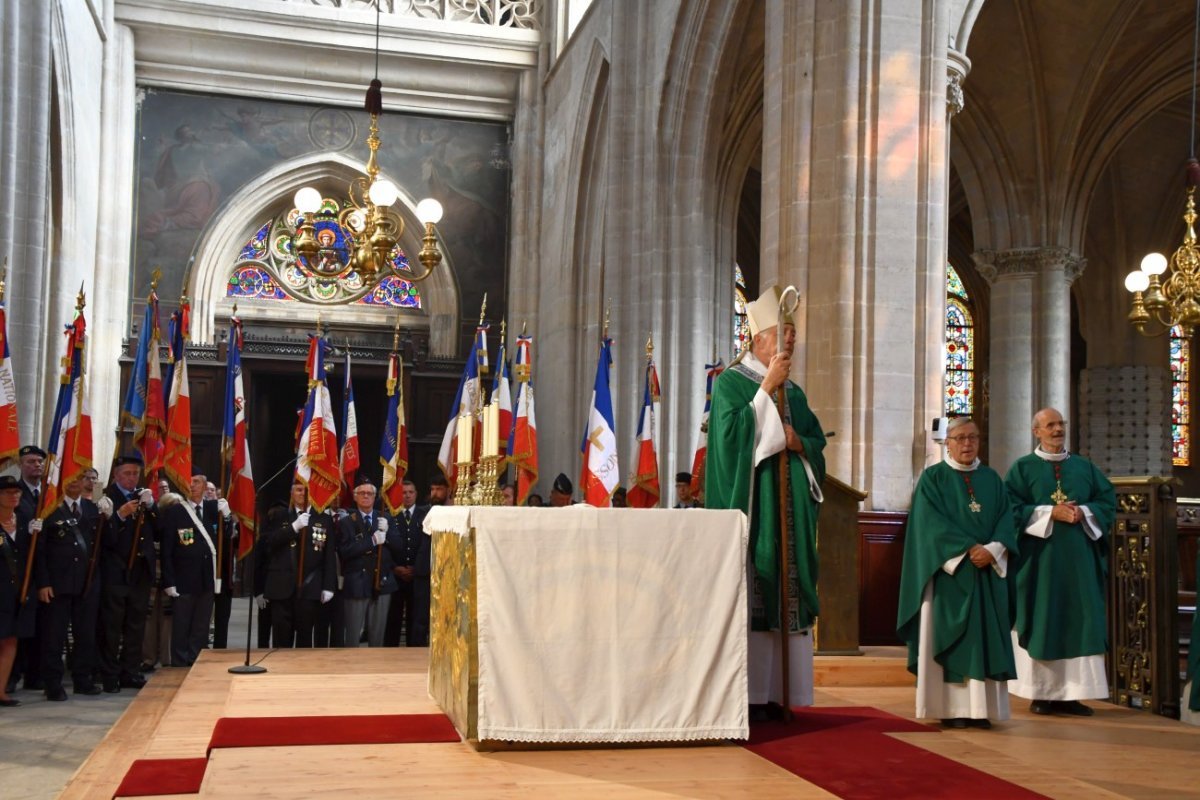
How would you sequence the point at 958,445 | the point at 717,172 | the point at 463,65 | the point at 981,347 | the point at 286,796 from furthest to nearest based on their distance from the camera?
the point at 981,347 < the point at 463,65 < the point at 717,172 < the point at 958,445 < the point at 286,796

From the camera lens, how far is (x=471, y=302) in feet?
70.8

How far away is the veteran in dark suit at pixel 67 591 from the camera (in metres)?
8.76

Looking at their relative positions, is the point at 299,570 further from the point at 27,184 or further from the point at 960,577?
the point at 27,184

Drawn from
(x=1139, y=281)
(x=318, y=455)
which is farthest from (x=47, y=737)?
(x=1139, y=281)

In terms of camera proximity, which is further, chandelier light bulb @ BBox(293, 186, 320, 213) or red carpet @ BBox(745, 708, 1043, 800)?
chandelier light bulb @ BBox(293, 186, 320, 213)

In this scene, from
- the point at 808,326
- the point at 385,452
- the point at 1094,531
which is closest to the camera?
the point at 1094,531

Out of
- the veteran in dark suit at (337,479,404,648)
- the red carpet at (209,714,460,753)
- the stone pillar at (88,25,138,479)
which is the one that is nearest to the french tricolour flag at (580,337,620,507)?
the veteran in dark suit at (337,479,404,648)

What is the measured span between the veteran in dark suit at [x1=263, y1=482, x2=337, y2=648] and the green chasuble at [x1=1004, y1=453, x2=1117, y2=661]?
5.44 m

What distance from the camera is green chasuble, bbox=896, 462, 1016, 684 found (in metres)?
5.91

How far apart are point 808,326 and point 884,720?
4.42 metres

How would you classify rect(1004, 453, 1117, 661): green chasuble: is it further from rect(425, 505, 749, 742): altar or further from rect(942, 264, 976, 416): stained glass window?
rect(942, 264, 976, 416): stained glass window

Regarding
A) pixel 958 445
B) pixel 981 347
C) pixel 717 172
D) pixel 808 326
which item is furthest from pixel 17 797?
pixel 981 347

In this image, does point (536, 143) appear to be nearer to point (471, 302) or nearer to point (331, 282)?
point (471, 302)

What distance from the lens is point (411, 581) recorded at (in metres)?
10.9
